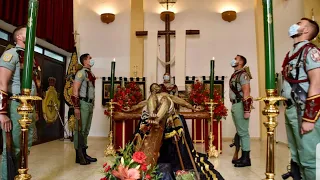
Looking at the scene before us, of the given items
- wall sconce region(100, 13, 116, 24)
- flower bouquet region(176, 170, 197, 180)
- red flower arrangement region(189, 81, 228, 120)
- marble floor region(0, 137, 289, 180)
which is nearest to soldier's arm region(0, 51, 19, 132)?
marble floor region(0, 137, 289, 180)

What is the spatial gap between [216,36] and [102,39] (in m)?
2.76

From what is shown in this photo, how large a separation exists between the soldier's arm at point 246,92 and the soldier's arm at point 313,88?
4.89 ft

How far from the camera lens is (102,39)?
6.42m

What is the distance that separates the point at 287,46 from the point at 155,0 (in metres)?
3.29

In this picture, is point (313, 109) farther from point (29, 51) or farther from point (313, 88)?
point (29, 51)

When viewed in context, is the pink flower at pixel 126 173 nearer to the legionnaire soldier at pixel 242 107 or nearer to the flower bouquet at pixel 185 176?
the flower bouquet at pixel 185 176

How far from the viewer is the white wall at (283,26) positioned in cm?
467

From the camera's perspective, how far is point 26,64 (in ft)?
2.97

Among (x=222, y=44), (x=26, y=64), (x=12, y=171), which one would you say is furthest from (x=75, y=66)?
(x=26, y=64)

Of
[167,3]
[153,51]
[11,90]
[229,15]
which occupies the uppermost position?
[167,3]

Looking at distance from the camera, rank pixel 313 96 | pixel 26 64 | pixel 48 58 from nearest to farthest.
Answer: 1. pixel 26 64
2. pixel 313 96
3. pixel 48 58

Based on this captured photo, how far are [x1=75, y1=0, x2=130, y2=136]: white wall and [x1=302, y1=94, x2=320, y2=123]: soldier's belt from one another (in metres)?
5.10

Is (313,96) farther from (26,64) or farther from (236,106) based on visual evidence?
(236,106)

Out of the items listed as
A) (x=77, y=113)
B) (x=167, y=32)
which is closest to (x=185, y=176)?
(x=77, y=113)
